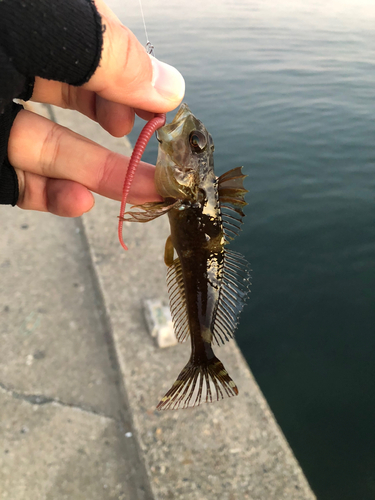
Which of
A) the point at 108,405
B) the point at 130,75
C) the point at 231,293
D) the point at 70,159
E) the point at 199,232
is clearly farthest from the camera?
the point at 108,405

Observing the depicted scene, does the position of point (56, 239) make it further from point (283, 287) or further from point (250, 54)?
point (250, 54)

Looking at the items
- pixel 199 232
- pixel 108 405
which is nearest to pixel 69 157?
pixel 199 232

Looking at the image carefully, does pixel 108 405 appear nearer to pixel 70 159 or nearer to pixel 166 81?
pixel 70 159

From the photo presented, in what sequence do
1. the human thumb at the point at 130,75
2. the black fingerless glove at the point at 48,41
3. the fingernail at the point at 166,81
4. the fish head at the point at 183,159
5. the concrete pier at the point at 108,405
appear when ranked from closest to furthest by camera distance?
the black fingerless glove at the point at 48,41, the human thumb at the point at 130,75, the fingernail at the point at 166,81, the fish head at the point at 183,159, the concrete pier at the point at 108,405

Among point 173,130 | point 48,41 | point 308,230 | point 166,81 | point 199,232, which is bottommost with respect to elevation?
point 308,230

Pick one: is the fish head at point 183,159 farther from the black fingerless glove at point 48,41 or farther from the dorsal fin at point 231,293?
the black fingerless glove at point 48,41

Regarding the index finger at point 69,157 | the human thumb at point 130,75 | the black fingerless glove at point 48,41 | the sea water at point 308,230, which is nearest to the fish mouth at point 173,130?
the human thumb at point 130,75

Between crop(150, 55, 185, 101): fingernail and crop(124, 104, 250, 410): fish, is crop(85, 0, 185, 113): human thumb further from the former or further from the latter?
crop(124, 104, 250, 410): fish
